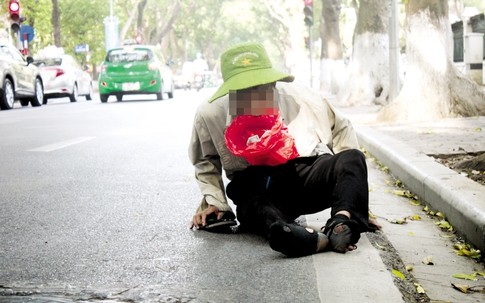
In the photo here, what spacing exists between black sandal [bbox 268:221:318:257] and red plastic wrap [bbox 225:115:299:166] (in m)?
0.44

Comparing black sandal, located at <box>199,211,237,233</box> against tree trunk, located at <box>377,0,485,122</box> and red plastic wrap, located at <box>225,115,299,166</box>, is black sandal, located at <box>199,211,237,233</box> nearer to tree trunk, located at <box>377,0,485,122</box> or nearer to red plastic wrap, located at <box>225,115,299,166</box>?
red plastic wrap, located at <box>225,115,299,166</box>

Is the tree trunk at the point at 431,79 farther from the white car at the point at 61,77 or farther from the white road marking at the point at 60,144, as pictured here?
the white car at the point at 61,77

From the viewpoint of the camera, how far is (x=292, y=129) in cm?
407

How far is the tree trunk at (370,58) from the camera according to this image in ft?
57.1

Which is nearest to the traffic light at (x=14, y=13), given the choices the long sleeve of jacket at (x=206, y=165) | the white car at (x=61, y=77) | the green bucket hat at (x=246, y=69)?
the white car at (x=61, y=77)

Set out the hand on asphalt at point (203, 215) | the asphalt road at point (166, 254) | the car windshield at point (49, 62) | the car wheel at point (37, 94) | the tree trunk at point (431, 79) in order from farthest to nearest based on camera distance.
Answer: the car windshield at point (49, 62) → the car wheel at point (37, 94) → the tree trunk at point (431, 79) → the hand on asphalt at point (203, 215) → the asphalt road at point (166, 254)

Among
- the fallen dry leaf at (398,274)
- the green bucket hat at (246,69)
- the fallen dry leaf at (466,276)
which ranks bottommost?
the fallen dry leaf at (466,276)

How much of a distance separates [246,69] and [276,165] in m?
0.52

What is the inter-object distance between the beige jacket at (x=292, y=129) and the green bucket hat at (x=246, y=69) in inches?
7.0

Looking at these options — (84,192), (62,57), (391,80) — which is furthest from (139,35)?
(84,192)

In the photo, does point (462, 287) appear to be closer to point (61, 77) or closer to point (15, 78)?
point (15, 78)

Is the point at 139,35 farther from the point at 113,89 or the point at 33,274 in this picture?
the point at 33,274

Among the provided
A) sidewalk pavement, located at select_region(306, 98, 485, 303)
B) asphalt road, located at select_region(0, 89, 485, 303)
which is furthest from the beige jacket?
sidewalk pavement, located at select_region(306, 98, 485, 303)

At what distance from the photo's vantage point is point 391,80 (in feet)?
43.5
